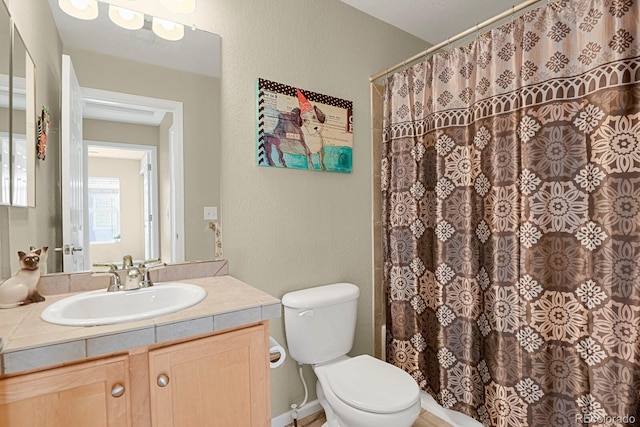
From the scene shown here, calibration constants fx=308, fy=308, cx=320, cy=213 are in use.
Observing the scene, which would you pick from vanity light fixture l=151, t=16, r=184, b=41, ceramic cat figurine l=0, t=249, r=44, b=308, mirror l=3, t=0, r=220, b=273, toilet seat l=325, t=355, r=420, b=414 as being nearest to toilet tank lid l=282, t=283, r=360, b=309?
toilet seat l=325, t=355, r=420, b=414

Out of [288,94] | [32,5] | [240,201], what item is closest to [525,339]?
[240,201]

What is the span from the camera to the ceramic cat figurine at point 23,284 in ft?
3.14

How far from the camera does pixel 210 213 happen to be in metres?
1.52

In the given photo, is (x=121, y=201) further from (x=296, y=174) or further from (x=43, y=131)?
(x=296, y=174)

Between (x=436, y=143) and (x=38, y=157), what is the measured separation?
5.87 ft

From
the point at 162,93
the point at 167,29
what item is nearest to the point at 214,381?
the point at 162,93

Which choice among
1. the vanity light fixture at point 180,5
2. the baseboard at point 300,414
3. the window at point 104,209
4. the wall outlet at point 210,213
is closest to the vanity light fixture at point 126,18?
the vanity light fixture at point 180,5

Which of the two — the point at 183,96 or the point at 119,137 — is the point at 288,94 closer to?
the point at 183,96

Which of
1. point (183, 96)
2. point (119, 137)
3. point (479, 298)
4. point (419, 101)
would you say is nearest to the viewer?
point (119, 137)

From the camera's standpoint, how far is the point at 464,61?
1611 mm

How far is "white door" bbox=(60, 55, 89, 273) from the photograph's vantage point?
1.21 metres

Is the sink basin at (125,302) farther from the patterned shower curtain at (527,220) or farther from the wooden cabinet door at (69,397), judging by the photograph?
the patterned shower curtain at (527,220)

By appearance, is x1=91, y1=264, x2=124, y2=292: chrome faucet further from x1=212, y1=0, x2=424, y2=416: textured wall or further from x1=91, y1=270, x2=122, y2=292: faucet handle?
x1=212, y1=0, x2=424, y2=416: textured wall

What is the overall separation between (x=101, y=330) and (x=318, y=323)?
40.9 inches
